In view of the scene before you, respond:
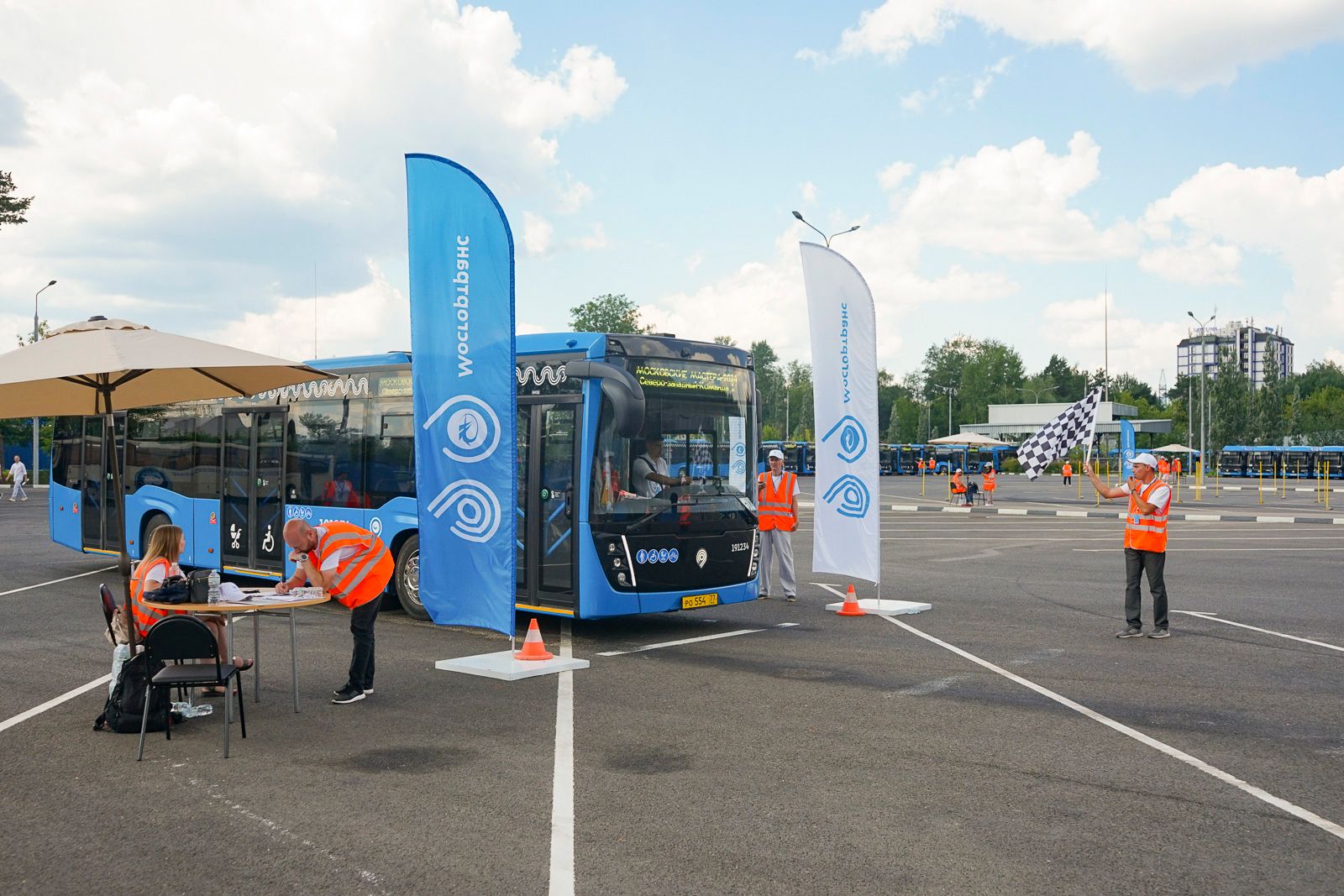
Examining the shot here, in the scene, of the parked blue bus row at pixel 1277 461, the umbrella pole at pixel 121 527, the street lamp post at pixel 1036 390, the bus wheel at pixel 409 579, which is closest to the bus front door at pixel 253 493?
the bus wheel at pixel 409 579

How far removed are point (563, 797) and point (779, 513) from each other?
855 cm

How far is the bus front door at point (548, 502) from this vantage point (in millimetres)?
11062

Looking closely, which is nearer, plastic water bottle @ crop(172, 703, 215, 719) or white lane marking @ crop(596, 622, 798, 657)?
plastic water bottle @ crop(172, 703, 215, 719)

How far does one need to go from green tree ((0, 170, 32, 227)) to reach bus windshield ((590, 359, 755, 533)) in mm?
37506

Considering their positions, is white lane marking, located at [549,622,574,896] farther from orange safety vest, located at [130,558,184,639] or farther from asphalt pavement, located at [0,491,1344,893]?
orange safety vest, located at [130,558,184,639]

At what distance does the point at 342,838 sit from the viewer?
5352 mm

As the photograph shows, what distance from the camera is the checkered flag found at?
13.0m

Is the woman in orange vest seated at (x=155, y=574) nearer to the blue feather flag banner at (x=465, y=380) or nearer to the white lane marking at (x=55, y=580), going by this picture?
the blue feather flag banner at (x=465, y=380)

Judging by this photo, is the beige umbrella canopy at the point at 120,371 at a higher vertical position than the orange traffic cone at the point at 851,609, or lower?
higher

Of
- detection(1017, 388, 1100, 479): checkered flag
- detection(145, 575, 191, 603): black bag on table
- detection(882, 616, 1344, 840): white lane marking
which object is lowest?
detection(882, 616, 1344, 840): white lane marking

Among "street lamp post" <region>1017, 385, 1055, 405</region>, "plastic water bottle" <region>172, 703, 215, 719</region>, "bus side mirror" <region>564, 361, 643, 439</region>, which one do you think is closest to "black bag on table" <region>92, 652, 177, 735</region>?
"plastic water bottle" <region>172, 703, 215, 719</region>

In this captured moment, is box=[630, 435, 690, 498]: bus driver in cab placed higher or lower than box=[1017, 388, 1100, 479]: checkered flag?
lower

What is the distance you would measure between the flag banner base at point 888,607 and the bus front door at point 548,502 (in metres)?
3.91

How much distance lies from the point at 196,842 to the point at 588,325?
131 metres
